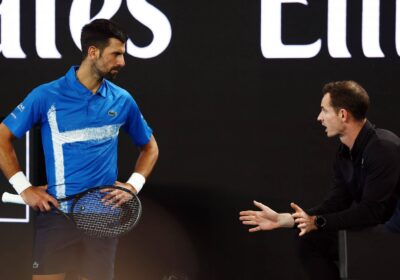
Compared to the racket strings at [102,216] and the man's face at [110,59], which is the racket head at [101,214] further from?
the man's face at [110,59]

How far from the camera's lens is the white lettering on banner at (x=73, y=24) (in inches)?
166

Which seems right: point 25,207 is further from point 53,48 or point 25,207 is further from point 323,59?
point 323,59

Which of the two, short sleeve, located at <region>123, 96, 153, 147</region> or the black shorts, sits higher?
short sleeve, located at <region>123, 96, 153, 147</region>

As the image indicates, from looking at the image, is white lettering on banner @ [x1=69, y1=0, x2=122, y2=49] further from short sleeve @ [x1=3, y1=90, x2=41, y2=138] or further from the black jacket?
the black jacket

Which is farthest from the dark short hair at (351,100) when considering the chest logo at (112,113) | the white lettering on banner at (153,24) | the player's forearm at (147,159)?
the white lettering on banner at (153,24)

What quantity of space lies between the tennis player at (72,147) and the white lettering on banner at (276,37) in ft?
3.26

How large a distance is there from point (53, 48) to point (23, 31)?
0.19 m

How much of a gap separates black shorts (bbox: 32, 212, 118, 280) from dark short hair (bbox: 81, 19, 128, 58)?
2.38 feet

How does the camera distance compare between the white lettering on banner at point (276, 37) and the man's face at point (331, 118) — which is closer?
the man's face at point (331, 118)

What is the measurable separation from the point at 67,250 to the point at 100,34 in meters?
0.91

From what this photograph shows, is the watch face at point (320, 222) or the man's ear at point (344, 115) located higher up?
the man's ear at point (344, 115)

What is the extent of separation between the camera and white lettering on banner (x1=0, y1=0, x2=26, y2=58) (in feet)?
14.1

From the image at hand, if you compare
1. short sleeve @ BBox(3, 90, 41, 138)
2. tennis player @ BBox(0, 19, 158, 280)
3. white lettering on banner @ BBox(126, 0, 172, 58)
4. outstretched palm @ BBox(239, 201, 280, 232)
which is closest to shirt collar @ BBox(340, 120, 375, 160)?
outstretched palm @ BBox(239, 201, 280, 232)

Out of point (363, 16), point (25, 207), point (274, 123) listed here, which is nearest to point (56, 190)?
point (25, 207)
